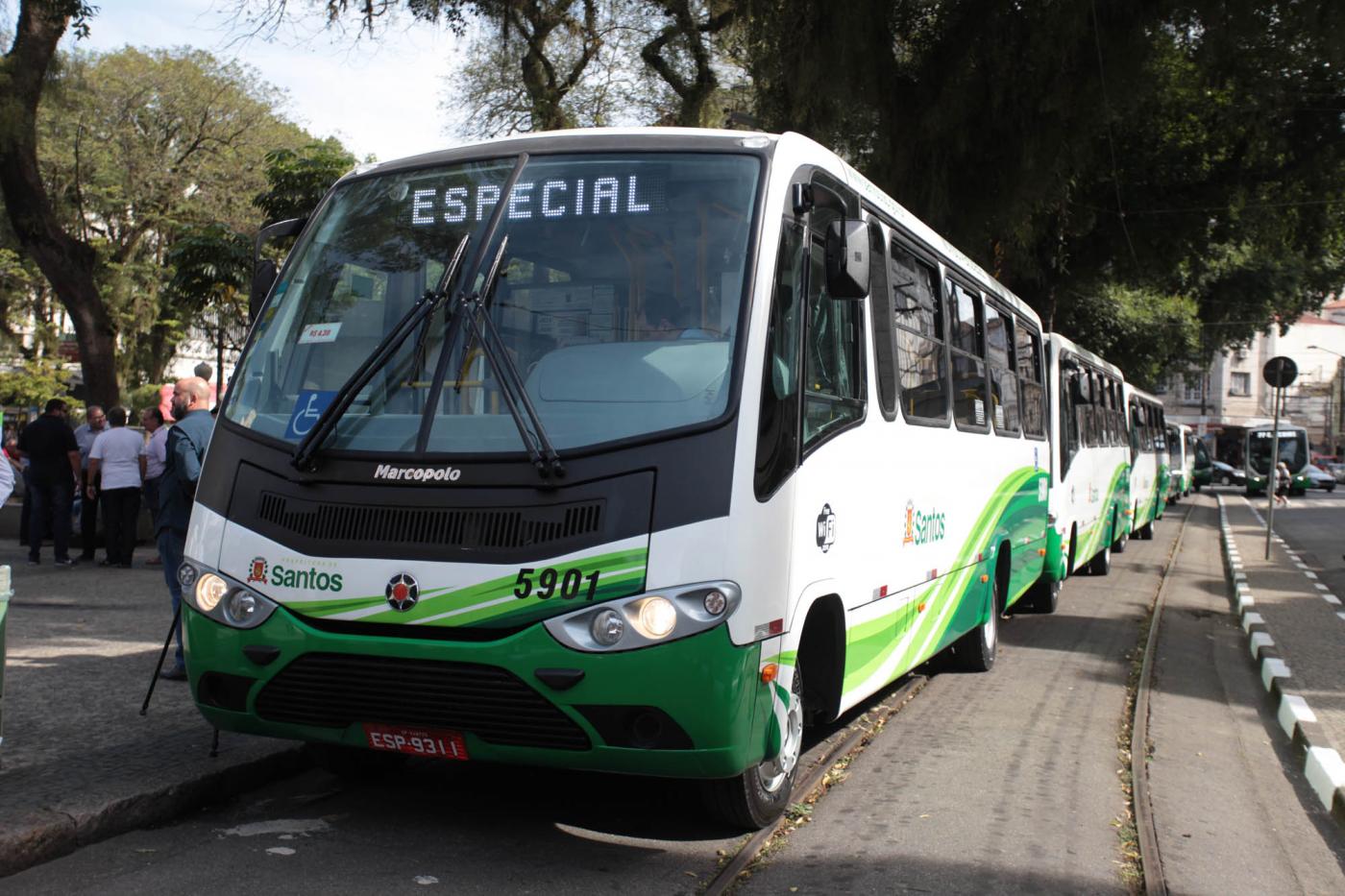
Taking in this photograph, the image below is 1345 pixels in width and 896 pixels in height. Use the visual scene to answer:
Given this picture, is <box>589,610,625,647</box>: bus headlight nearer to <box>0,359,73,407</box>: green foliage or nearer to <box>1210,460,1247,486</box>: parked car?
<box>0,359,73,407</box>: green foliage

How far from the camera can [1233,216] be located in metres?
21.3

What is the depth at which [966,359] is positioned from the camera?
8.60 metres

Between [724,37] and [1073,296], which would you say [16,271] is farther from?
[1073,296]

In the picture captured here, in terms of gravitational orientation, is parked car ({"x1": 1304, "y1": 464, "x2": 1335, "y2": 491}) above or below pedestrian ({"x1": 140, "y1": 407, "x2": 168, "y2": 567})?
below

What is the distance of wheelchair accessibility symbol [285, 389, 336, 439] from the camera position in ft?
16.4

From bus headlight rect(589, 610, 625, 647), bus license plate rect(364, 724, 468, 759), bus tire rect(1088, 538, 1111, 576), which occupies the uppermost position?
bus headlight rect(589, 610, 625, 647)

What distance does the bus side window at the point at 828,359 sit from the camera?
17.3 feet

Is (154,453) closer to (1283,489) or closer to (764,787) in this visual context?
(764,787)

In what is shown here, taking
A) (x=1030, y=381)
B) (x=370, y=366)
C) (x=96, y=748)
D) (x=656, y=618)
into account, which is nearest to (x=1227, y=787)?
(x=656, y=618)

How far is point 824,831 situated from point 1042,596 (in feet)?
28.4

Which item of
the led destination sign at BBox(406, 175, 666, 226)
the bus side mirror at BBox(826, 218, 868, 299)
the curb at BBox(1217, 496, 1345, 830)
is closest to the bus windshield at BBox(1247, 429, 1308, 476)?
the curb at BBox(1217, 496, 1345, 830)

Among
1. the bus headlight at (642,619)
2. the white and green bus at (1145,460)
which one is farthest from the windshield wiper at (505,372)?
the white and green bus at (1145,460)

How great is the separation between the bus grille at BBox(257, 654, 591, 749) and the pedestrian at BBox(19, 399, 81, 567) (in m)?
10.2

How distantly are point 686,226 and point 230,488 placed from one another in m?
2.04
